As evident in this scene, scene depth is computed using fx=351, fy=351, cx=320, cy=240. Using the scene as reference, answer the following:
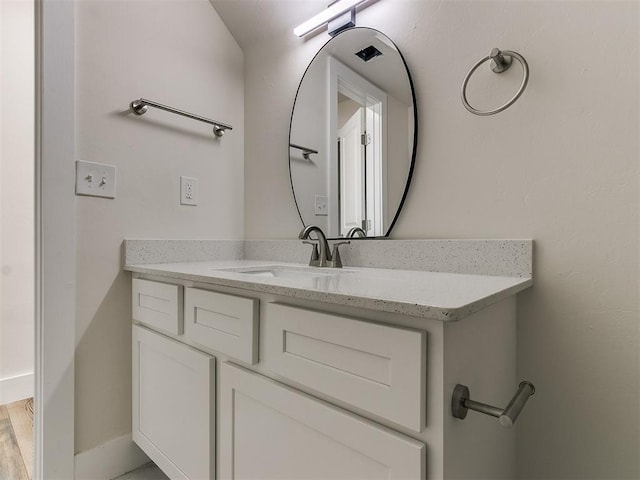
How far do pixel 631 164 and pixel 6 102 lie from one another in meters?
2.78

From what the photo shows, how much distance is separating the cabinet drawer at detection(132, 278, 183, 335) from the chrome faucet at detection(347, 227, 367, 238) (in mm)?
603

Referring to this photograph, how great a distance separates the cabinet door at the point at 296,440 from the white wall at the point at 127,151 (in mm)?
644

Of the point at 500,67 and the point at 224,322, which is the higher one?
the point at 500,67

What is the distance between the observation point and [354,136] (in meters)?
1.26

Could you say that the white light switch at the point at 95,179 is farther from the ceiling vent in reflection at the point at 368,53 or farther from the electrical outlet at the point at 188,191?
the ceiling vent in reflection at the point at 368,53

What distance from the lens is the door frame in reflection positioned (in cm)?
119

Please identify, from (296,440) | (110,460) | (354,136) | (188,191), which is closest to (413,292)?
(296,440)

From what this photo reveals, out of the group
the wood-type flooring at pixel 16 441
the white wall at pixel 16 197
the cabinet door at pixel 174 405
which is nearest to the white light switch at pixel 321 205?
the cabinet door at pixel 174 405

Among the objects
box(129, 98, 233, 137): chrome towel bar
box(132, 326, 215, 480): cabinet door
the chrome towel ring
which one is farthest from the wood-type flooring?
the chrome towel ring

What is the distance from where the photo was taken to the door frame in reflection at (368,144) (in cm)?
119

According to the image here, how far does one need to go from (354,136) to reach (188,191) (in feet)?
2.39

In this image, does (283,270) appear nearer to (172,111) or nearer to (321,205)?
(321,205)

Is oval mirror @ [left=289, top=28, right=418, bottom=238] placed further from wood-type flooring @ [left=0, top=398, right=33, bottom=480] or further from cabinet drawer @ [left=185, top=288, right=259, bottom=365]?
wood-type flooring @ [left=0, top=398, right=33, bottom=480]

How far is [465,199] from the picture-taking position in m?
1.02
